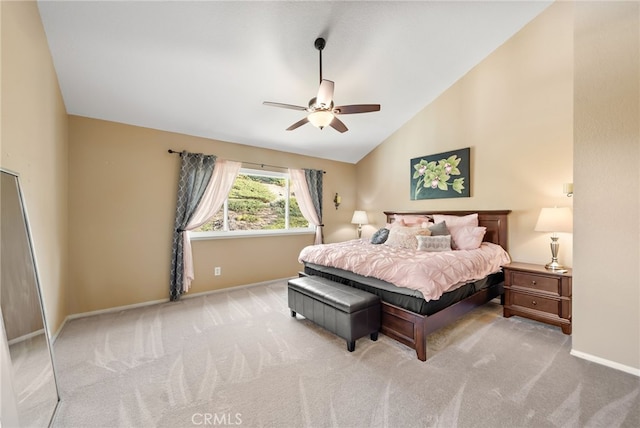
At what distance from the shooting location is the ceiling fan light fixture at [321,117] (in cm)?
248

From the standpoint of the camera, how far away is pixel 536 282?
9.25 ft

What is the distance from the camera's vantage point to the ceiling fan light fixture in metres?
2.48

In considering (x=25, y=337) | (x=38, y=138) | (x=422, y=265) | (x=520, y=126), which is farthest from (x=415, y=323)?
(x=38, y=138)

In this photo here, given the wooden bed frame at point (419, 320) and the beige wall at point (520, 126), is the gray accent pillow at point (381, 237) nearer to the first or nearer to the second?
the beige wall at point (520, 126)

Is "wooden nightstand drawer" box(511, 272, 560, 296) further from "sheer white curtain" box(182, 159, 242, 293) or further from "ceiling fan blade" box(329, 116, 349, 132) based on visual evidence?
"sheer white curtain" box(182, 159, 242, 293)

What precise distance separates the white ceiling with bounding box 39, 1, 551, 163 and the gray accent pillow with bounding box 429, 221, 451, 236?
2.04 metres

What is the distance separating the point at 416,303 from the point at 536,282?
1642 millimetres

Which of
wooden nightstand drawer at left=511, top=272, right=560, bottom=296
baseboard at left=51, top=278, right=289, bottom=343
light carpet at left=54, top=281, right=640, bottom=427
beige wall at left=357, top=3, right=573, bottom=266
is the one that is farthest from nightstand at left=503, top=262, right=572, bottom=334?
baseboard at left=51, top=278, right=289, bottom=343

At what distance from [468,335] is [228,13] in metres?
3.86

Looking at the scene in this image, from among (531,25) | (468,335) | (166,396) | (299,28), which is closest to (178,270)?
(166,396)

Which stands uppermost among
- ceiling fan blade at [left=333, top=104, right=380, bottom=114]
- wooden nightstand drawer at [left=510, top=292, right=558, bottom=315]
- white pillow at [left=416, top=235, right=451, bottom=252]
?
ceiling fan blade at [left=333, top=104, right=380, bottom=114]

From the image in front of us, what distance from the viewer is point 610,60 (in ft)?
6.68

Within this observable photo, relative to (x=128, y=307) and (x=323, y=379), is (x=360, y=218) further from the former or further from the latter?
(x=128, y=307)

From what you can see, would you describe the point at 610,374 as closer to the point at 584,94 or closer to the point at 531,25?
the point at 584,94
